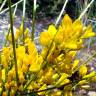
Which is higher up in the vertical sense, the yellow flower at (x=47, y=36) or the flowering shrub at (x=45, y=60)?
the yellow flower at (x=47, y=36)

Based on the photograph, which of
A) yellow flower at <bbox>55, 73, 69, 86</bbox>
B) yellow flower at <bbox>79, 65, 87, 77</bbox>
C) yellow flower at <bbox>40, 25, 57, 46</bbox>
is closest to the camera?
yellow flower at <bbox>40, 25, 57, 46</bbox>

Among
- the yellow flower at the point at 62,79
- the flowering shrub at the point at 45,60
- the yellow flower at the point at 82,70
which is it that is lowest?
the yellow flower at the point at 82,70

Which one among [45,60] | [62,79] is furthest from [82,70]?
[45,60]

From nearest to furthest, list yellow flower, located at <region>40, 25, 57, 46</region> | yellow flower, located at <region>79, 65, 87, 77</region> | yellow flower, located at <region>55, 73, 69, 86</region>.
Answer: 1. yellow flower, located at <region>40, 25, 57, 46</region>
2. yellow flower, located at <region>55, 73, 69, 86</region>
3. yellow flower, located at <region>79, 65, 87, 77</region>

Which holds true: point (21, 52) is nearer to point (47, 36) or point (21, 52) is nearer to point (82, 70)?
point (47, 36)

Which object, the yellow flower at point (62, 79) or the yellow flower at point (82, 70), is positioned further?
the yellow flower at point (82, 70)

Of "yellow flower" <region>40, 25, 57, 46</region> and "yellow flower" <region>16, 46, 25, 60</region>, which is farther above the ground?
"yellow flower" <region>40, 25, 57, 46</region>

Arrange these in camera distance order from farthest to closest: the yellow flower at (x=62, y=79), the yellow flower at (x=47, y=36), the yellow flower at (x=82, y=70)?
1. the yellow flower at (x=82, y=70)
2. the yellow flower at (x=62, y=79)
3. the yellow flower at (x=47, y=36)

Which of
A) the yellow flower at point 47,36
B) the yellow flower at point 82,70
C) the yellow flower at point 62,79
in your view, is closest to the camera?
the yellow flower at point 47,36

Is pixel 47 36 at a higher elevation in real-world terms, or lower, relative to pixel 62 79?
higher

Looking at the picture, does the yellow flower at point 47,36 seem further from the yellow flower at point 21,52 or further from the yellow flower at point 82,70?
the yellow flower at point 82,70

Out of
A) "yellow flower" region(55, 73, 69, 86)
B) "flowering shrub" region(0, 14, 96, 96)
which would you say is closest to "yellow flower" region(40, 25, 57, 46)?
"flowering shrub" region(0, 14, 96, 96)

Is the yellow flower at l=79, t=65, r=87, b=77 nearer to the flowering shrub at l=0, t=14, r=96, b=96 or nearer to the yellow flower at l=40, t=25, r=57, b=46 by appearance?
the flowering shrub at l=0, t=14, r=96, b=96

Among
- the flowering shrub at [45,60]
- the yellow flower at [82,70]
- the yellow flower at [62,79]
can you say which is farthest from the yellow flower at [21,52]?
the yellow flower at [82,70]
